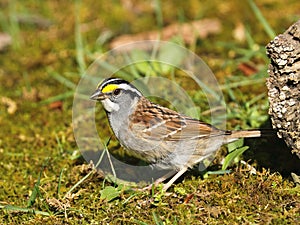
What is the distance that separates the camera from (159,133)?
16.0 ft

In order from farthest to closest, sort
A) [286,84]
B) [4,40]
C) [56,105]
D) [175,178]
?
1. [4,40]
2. [56,105]
3. [175,178]
4. [286,84]

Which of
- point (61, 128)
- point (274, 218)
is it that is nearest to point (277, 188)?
point (274, 218)

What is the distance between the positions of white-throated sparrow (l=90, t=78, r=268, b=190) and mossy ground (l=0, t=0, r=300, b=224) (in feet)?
0.77

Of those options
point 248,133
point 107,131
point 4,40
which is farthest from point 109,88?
point 4,40

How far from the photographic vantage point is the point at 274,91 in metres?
4.23

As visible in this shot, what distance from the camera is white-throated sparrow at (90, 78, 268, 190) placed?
190 inches

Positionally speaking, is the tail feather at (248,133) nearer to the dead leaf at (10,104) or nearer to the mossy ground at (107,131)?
the mossy ground at (107,131)

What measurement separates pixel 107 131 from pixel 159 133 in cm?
121

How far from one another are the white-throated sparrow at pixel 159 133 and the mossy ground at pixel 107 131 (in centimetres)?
24

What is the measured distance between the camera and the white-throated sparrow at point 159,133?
4.83 m

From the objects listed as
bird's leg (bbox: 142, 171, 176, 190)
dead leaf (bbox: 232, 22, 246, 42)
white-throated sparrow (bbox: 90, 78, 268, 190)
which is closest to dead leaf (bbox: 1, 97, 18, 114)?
white-throated sparrow (bbox: 90, 78, 268, 190)

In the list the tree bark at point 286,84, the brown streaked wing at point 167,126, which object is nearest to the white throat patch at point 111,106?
the brown streaked wing at point 167,126

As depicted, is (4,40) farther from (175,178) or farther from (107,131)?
(175,178)

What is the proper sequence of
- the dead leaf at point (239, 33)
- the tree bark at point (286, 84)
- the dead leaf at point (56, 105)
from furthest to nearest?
the dead leaf at point (239, 33), the dead leaf at point (56, 105), the tree bark at point (286, 84)
